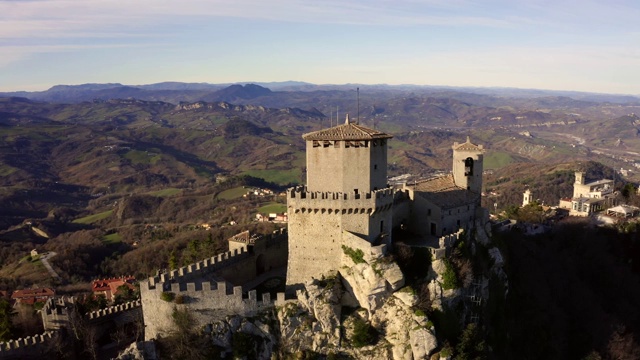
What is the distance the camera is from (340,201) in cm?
3797

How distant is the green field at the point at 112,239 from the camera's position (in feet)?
409

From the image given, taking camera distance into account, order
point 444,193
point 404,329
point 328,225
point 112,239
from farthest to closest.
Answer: point 112,239 < point 444,193 < point 328,225 < point 404,329

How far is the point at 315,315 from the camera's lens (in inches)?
1393

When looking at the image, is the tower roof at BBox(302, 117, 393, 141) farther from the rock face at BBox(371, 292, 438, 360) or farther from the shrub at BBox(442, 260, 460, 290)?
the rock face at BBox(371, 292, 438, 360)

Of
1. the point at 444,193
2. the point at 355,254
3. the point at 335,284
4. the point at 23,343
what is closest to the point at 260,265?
the point at 335,284

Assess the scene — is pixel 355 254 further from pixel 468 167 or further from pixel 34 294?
Answer: pixel 34 294

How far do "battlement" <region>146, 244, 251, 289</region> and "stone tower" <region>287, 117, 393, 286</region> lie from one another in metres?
5.65

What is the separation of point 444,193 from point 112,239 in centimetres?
10523

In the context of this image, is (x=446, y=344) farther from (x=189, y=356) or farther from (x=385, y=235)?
(x=189, y=356)

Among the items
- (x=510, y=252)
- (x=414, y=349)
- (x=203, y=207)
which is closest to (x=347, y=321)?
(x=414, y=349)

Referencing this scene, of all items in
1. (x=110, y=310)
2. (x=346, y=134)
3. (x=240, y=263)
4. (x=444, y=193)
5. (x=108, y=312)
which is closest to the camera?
(x=346, y=134)

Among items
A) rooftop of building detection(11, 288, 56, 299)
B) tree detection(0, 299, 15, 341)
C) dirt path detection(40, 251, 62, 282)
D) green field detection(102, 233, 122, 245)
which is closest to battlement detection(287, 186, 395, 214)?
tree detection(0, 299, 15, 341)

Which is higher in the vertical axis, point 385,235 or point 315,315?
point 385,235

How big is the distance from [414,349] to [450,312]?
472cm
